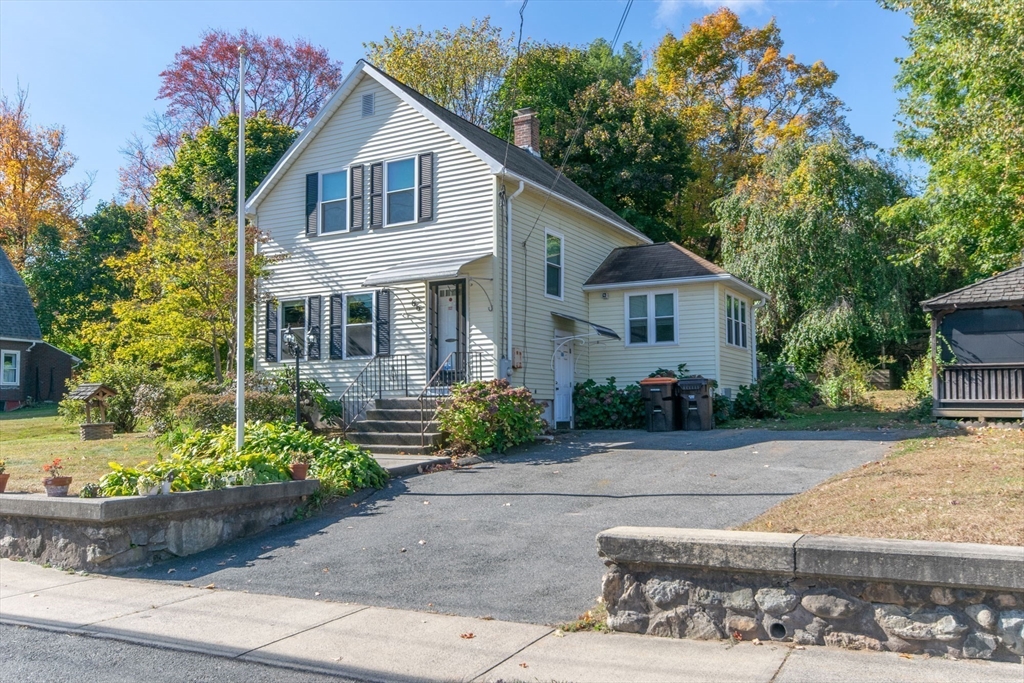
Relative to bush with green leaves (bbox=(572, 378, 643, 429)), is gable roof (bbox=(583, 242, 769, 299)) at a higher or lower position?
higher

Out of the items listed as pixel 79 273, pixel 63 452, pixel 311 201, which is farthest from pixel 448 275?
pixel 79 273

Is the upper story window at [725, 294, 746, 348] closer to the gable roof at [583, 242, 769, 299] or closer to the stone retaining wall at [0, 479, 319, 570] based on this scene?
the gable roof at [583, 242, 769, 299]

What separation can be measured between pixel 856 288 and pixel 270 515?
2153 cm

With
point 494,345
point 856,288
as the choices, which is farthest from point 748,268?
point 494,345

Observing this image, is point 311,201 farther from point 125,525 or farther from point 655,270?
point 125,525

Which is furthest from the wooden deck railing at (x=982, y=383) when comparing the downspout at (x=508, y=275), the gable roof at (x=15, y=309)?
the gable roof at (x=15, y=309)

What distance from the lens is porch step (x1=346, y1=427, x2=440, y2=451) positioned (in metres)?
14.6

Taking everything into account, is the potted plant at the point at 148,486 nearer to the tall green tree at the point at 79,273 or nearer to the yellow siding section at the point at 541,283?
the yellow siding section at the point at 541,283

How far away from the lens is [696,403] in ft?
56.6

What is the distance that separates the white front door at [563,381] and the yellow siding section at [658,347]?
95cm

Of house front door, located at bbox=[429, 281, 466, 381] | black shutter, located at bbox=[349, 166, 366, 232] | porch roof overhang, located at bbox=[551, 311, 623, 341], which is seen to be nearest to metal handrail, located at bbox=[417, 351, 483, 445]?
house front door, located at bbox=[429, 281, 466, 381]

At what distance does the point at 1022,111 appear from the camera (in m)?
19.4

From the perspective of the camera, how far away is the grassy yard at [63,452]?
11.6 m

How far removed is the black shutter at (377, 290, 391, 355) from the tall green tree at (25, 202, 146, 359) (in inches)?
780
